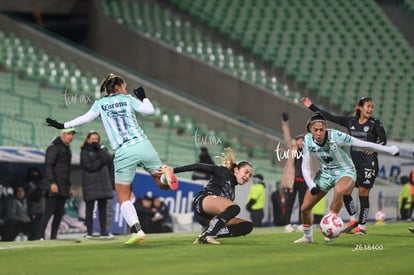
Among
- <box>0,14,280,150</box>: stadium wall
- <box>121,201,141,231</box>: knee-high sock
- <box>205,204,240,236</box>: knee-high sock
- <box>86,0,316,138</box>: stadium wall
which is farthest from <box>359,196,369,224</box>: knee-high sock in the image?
<box>86,0,316,138</box>: stadium wall

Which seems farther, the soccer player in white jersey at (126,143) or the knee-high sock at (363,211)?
the knee-high sock at (363,211)

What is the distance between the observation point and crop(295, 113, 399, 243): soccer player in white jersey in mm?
14242

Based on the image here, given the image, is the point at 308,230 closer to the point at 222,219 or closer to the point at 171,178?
the point at 222,219

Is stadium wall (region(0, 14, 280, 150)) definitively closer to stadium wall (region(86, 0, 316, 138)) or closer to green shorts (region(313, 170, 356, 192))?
stadium wall (region(86, 0, 316, 138))

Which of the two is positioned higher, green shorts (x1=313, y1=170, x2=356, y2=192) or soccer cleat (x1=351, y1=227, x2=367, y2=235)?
green shorts (x1=313, y1=170, x2=356, y2=192)

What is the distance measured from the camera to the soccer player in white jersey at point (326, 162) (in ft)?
46.7

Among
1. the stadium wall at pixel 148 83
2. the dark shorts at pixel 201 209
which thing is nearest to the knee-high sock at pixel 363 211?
the dark shorts at pixel 201 209

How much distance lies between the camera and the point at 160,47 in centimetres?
3528

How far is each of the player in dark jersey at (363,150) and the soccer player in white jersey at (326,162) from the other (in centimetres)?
202

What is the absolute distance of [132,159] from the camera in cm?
1380

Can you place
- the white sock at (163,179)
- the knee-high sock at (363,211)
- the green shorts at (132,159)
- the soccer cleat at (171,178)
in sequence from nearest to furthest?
the soccer cleat at (171,178)
the white sock at (163,179)
the green shorts at (132,159)
the knee-high sock at (363,211)

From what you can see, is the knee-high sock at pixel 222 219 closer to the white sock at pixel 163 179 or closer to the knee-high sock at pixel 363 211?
the white sock at pixel 163 179

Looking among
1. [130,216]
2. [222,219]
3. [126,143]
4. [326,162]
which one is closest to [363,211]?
[326,162]

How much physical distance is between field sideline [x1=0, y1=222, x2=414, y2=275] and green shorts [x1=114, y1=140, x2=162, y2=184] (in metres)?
0.94
